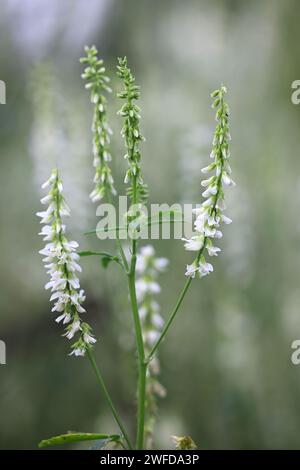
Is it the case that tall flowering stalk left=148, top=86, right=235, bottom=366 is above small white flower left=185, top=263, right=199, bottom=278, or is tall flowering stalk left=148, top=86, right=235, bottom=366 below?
above

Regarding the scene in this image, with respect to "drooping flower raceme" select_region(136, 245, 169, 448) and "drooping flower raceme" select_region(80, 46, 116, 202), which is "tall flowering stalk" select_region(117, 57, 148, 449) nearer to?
"drooping flower raceme" select_region(80, 46, 116, 202)

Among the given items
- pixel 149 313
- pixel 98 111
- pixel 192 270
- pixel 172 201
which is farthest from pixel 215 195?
pixel 172 201

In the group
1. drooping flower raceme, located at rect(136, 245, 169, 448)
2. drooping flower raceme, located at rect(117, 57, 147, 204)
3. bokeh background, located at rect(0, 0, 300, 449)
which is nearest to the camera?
drooping flower raceme, located at rect(117, 57, 147, 204)

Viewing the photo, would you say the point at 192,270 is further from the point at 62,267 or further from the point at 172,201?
the point at 172,201

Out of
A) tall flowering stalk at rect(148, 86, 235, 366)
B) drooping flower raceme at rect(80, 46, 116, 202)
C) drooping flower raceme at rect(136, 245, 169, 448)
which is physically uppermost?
drooping flower raceme at rect(80, 46, 116, 202)

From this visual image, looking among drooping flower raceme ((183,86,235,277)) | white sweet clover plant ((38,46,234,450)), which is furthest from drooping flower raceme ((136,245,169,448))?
drooping flower raceme ((183,86,235,277))

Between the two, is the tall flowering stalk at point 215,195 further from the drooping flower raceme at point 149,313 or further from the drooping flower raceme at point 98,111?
the drooping flower raceme at point 149,313
